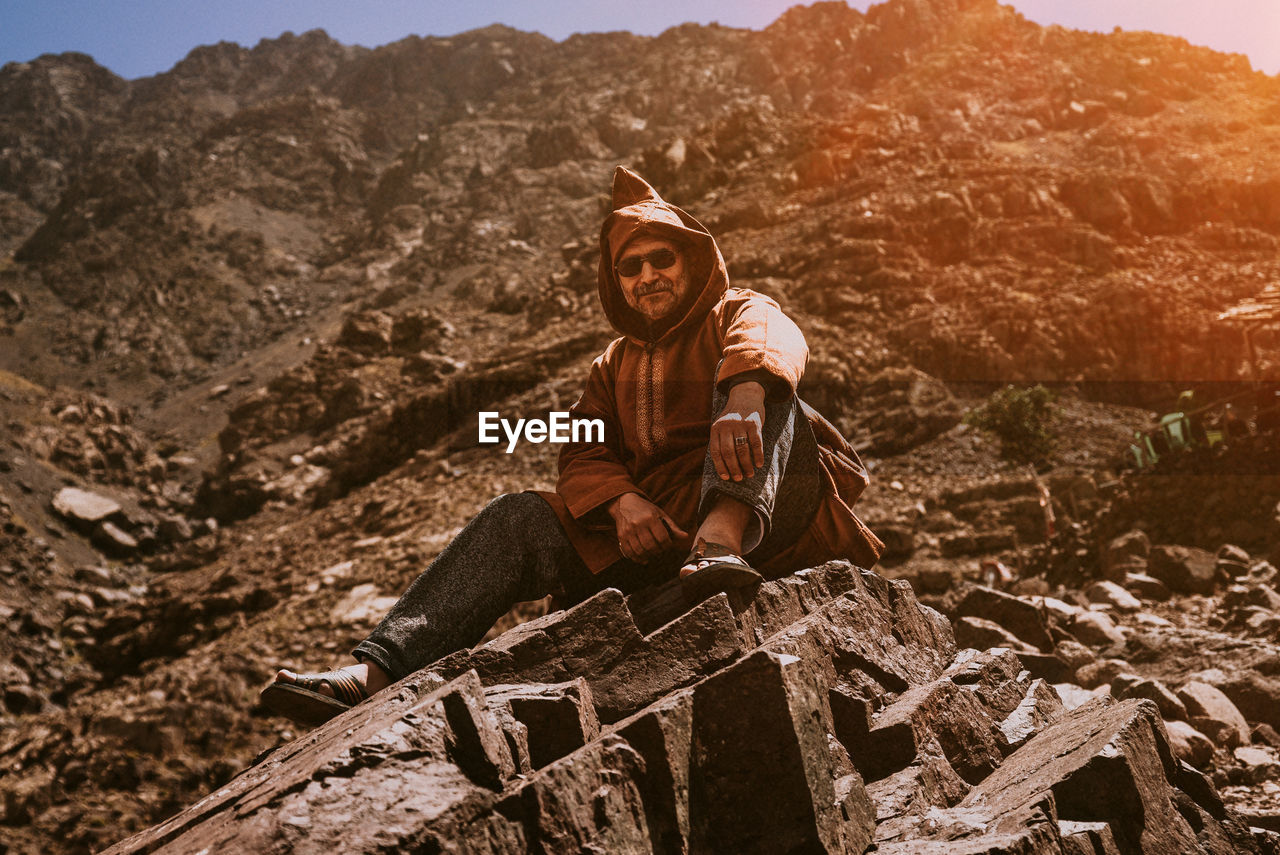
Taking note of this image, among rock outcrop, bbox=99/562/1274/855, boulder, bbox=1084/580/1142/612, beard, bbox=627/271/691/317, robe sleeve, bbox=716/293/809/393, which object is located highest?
beard, bbox=627/271/691/317

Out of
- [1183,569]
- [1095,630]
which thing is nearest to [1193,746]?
[1095,630]

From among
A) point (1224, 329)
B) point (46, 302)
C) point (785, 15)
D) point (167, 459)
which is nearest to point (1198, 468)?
point (1224, 329)

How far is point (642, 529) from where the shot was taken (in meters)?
2.77

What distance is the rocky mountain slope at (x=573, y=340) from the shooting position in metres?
12.4

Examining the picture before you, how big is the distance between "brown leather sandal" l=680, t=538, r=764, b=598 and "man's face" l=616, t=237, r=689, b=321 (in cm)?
104

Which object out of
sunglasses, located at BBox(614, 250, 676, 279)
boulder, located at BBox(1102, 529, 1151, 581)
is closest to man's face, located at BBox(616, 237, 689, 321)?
sunglasses, located at BBox(614, 250, 676, 279)

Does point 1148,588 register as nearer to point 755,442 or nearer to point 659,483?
point 659,483

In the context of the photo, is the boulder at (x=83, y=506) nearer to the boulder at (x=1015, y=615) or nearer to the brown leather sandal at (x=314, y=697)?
the boulder at (x=1015, y=615)

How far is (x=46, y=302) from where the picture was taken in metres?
65.2

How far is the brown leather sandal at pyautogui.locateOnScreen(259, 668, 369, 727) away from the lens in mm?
2457

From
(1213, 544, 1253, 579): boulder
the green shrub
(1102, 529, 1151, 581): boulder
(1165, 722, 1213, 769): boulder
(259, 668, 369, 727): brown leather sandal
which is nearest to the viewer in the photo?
(259, 668, 369, 727): brown leather sandal

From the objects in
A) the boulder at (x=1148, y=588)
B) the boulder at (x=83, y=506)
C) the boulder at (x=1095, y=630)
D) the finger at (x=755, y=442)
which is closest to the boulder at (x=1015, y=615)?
the boulder at (x=1095, y=630)

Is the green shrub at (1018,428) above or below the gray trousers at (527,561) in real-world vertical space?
below

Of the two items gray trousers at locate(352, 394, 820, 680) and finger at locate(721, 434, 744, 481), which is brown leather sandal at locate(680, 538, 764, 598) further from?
finger at locate(721, 434, 744, 481)
